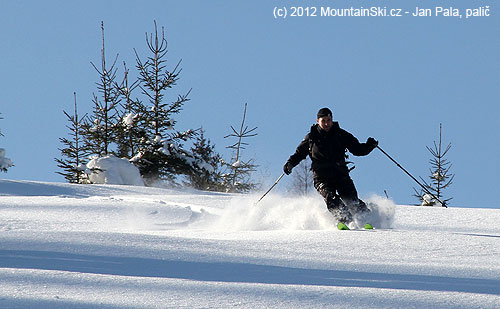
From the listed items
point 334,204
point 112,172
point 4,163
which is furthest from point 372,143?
point 4,163

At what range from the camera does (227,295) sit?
414cm

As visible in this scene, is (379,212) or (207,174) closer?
(379,212)

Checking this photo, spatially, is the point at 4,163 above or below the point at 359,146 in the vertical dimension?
below

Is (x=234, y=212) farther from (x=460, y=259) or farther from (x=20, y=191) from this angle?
(x=20, y=191)

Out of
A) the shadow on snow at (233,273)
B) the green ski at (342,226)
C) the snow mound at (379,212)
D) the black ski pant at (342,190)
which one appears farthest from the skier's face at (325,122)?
the shadow on snow at (233,273)

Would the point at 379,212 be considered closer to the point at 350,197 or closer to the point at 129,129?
the point at 350,197

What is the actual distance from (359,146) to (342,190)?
785 millimetres

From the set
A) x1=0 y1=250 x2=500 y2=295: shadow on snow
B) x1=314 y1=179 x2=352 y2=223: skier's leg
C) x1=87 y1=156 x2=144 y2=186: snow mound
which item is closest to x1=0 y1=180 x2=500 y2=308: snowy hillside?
x1=0 y1=250 x2=500 y2=295: shadow on snow

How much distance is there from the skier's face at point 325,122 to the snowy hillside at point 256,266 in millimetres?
1053

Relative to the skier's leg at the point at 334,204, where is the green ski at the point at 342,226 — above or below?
below

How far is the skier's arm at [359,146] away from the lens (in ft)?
29.4

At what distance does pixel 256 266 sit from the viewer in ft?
17.3

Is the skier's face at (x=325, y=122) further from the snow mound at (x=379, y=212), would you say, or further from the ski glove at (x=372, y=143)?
the snow mound at (x=379, y=212)

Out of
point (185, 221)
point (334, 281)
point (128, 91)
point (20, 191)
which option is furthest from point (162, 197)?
point (128, 91)
